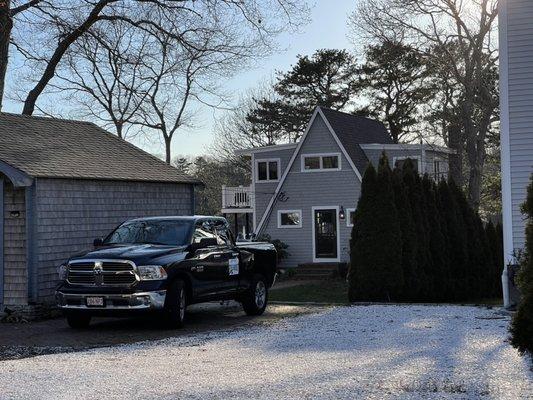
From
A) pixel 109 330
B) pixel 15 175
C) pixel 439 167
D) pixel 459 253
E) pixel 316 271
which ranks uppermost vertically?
pixel 439 167

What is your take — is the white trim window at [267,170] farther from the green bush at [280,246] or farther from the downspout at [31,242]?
the downspout at [31,242]

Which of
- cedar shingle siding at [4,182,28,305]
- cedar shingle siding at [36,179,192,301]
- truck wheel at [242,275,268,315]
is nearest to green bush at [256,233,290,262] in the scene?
cedar shingle siding at [36,179,192,301]

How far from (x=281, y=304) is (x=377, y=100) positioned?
33529 mm

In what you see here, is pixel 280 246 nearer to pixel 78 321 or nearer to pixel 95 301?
pixel 78 321

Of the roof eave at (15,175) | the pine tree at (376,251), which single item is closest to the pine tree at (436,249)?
the pine tree at (376,251)

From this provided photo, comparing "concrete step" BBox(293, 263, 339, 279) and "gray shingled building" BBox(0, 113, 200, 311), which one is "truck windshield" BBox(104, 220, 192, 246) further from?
"concrete step" BBox(293, 263, 339, 279)

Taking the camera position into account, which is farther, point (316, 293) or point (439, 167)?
point (439, 167)

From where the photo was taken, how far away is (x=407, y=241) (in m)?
19.8

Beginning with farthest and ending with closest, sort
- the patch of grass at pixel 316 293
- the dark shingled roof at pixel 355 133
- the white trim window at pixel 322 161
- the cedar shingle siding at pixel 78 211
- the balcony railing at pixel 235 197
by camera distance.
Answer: the balcony railing at pixel 235 197 → the white trim window at pixel 322 161 → the dark shingled roof at pixel 355 133 → the patch of grass at pixel 316 293 → the cedar shingle siding at pixel 78 211

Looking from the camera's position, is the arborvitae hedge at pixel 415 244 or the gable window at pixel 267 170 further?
the gable window at pixel 267 170

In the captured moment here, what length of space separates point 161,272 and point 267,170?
25.2 metres

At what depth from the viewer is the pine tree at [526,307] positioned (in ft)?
24.8

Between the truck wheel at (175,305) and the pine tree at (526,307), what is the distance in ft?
22.1

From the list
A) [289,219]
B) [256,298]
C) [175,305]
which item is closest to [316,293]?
[289,219]
